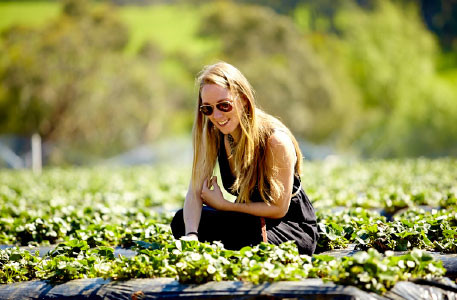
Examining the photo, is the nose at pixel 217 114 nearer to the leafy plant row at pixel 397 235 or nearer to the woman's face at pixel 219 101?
the woman's face at pixel 219 101

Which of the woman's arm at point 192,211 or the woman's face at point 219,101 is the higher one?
the woman's face at point 219,101

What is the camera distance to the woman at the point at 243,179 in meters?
3.60

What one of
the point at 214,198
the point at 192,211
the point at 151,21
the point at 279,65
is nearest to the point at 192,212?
the point at 192,211

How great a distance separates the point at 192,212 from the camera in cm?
371

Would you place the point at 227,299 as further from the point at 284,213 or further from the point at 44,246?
the point at 44,246

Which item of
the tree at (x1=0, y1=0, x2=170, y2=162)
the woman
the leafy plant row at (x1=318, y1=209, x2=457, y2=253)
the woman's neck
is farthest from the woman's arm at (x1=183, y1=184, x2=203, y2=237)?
the tree at (x1=0, y1=0, x2=170, y2=162)

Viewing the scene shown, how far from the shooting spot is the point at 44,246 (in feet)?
15.7

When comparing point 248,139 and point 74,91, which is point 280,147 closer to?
point 248,139

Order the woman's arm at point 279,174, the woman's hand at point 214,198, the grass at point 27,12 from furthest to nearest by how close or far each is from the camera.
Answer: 1. the grass at point 27,12
2. the woman's hand at point 214,198
3. the woman's arm at point 279,174

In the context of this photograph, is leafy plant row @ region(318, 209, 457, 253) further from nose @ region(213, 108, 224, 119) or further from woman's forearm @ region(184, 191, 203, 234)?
nose @ region(213, 108, 224, 119)

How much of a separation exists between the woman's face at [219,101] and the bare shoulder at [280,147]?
0.24 m

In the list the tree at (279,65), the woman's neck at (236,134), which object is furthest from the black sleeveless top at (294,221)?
the tree at (279,65)

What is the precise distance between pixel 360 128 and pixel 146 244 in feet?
106

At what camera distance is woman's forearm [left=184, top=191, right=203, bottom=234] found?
3660 millimetres
